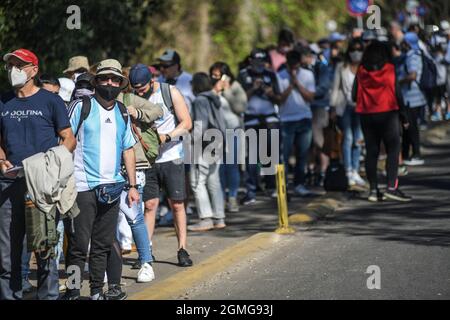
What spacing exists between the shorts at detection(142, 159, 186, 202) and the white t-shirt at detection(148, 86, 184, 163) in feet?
0.20

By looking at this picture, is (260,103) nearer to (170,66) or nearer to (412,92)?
(170,66)

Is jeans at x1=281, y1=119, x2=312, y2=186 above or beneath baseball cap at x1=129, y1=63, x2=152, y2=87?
beneath

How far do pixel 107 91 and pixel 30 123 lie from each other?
709 mm

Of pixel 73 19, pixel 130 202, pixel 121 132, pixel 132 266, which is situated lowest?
pixel 132 266

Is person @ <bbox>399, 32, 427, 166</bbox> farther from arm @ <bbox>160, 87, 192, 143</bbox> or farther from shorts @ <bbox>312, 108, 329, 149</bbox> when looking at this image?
arm @ <bbox>160, 87, 192, 143</bbox>

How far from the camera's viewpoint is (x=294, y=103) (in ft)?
52.7

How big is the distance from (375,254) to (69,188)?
12.2 feet

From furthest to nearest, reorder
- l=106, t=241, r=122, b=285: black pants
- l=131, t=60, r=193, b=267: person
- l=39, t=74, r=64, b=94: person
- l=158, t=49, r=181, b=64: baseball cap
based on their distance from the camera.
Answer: l=158, t=49, r=181, b=64: baseball cap < l=131, t=60, r=193, b=267: person < l=39, t=74, r=64, b=94: person < l=106, t=241, r=122, b=285: black pants

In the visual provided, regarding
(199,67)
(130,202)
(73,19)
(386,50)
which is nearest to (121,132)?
(130,202)

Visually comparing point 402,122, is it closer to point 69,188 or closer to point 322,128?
point 322,128

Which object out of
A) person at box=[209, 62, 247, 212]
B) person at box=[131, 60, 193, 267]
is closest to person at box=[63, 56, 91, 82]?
person at box=[131, 60, 193, 267]

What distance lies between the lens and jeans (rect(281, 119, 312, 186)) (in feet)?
53.0

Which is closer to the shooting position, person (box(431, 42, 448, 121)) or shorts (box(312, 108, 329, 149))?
shorts (box(312, 108, 329, 149))

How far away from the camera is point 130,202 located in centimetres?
965
